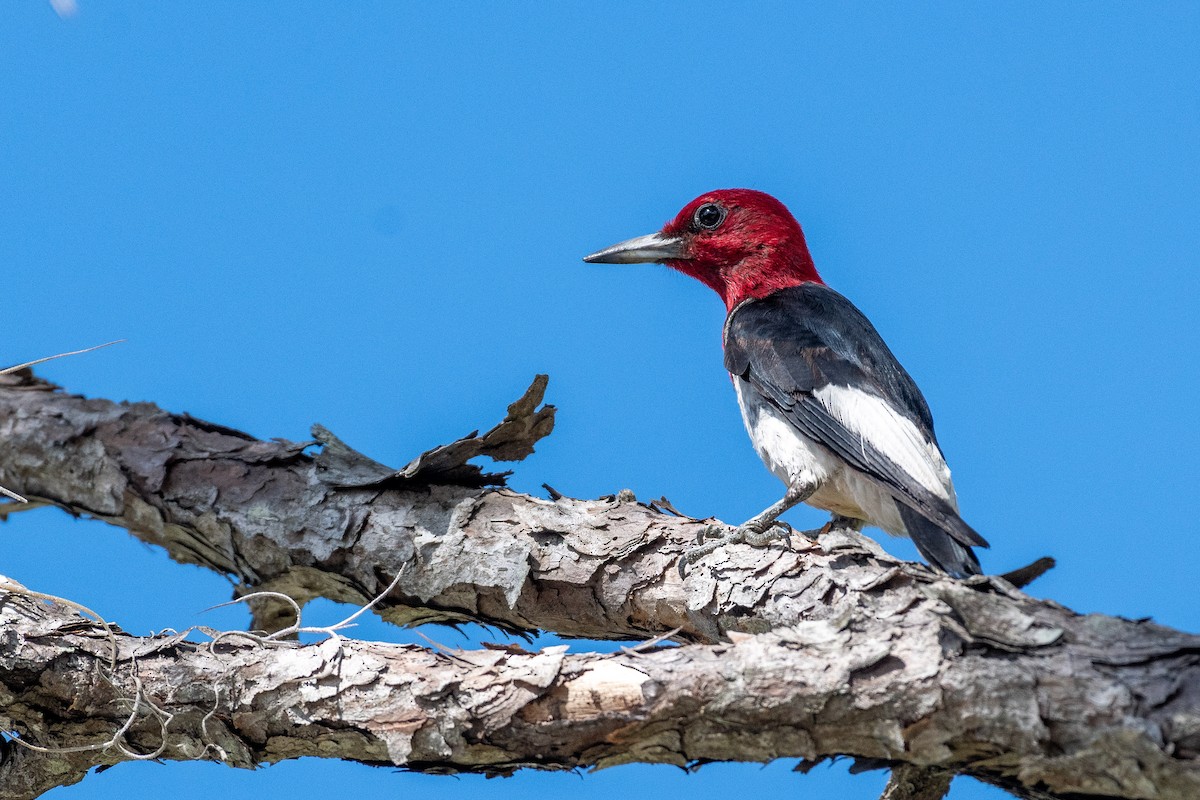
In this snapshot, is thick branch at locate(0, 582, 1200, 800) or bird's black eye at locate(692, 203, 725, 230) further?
bird's black eye at locate(692, 203, 725, 230)

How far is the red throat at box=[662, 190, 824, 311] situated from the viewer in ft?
16.8

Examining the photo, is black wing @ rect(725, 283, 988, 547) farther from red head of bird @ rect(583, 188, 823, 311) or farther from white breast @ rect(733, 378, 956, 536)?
red head of bird @ rect(583, 188, 823, 311)

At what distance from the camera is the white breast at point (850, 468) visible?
3805mm

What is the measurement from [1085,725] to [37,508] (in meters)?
3.83

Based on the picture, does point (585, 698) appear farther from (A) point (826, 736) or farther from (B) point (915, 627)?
(B) point (915, 627)

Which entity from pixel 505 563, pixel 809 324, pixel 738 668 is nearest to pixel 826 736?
pixel 738 668

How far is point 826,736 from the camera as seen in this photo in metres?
2.32

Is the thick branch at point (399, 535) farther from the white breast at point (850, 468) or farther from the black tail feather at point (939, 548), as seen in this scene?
the white breast at point (850, 468)

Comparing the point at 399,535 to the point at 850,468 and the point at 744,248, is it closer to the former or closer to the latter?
the point at 850,468

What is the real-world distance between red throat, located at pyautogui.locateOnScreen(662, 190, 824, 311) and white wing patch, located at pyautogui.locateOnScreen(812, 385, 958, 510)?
115 centimetres

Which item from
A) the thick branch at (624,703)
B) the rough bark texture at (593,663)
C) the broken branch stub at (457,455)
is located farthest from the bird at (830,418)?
the thick branch at (624,703)

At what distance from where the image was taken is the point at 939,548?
339 cm

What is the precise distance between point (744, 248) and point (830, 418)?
1.46 metres

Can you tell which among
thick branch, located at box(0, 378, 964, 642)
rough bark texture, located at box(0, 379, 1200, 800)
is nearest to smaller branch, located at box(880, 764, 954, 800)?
rough bark texture, located at box(0, 379, 1200, 800)
